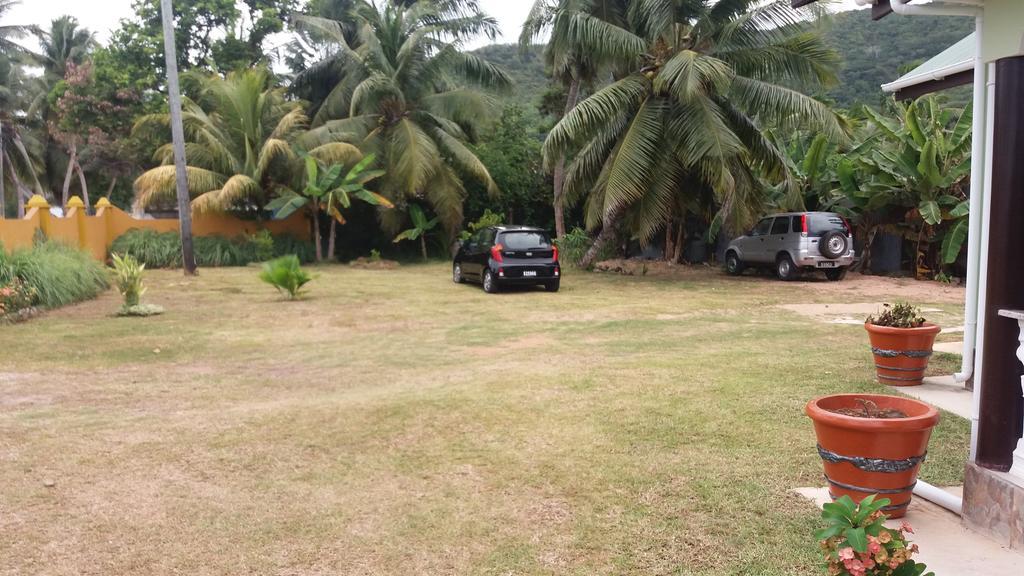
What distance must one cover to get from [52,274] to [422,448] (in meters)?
11.3

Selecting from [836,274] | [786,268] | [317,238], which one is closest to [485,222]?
[317,238]

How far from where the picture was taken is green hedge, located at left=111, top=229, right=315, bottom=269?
2289 cm

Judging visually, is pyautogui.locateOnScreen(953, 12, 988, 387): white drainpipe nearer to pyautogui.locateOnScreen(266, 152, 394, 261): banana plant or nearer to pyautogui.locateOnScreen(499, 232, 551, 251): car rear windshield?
pyautogui.locateOnScreen(499, 232, 551, 251): car rear windshield

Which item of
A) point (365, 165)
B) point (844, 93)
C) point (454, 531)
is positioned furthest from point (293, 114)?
point (844, 93)

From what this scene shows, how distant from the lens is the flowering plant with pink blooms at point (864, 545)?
8.91 feet

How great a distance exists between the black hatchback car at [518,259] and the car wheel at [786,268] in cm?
574

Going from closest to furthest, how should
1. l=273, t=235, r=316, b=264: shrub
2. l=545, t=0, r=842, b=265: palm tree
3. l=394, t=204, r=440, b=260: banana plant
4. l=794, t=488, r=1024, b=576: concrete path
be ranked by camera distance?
1. l=794, t=488, r=1024, b=576: concrete path
2. l=545, t=0, r=842, b=265: palm tree
3. l=394, t=204, r=440, b=260: banana plant
4. l=273, t=235, r=316, b=264: shrub

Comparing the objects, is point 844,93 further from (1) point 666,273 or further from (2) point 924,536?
(2) point 924,536

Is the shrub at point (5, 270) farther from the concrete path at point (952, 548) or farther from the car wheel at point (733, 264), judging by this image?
the car wheel at point (733, 264)

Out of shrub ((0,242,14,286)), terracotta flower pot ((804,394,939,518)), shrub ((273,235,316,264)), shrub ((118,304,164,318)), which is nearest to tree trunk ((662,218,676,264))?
shrub ((273,235,316,264))

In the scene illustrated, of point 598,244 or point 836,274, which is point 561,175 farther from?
point 836,274

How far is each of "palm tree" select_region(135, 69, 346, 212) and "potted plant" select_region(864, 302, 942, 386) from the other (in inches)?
738

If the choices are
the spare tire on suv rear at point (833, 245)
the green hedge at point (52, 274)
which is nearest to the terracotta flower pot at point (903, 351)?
the spare tire on suv rear at point (833, 245)

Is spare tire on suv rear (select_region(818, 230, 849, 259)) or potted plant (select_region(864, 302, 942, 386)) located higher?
spare tire on suv rear (select_region(818, 230, 849, 259))
